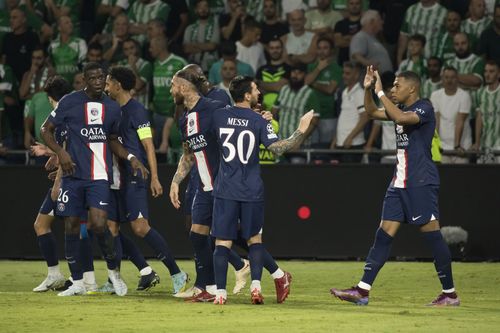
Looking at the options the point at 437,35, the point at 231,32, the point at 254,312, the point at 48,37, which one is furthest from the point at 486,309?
the point at 48,37

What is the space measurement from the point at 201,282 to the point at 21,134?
27.9 feet

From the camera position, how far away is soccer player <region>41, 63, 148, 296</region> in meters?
12.8

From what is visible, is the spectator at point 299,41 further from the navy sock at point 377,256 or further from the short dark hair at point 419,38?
the navy sock at point 377,256

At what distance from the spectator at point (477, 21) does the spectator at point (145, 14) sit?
512 cm

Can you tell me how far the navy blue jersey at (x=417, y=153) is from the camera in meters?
12.1

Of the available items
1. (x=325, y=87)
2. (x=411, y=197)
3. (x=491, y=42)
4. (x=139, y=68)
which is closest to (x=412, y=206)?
(x=411, y=197)

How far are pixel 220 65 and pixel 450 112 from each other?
3665 mm

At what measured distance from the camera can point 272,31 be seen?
65.4 feet

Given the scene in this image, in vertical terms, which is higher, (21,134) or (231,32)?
(231,32)

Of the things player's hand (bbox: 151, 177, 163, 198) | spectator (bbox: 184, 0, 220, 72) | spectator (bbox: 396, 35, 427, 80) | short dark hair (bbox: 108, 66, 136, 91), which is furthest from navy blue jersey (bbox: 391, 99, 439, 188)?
spectator (bbox: 184, 0, 220, 72)

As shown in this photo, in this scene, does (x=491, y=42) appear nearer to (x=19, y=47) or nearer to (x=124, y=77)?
(x=124, y=77)

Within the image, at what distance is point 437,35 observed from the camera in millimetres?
19125

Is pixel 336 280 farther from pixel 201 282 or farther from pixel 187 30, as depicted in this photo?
pixel 187 30

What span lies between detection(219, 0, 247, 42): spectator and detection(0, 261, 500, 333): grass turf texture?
581 cm
